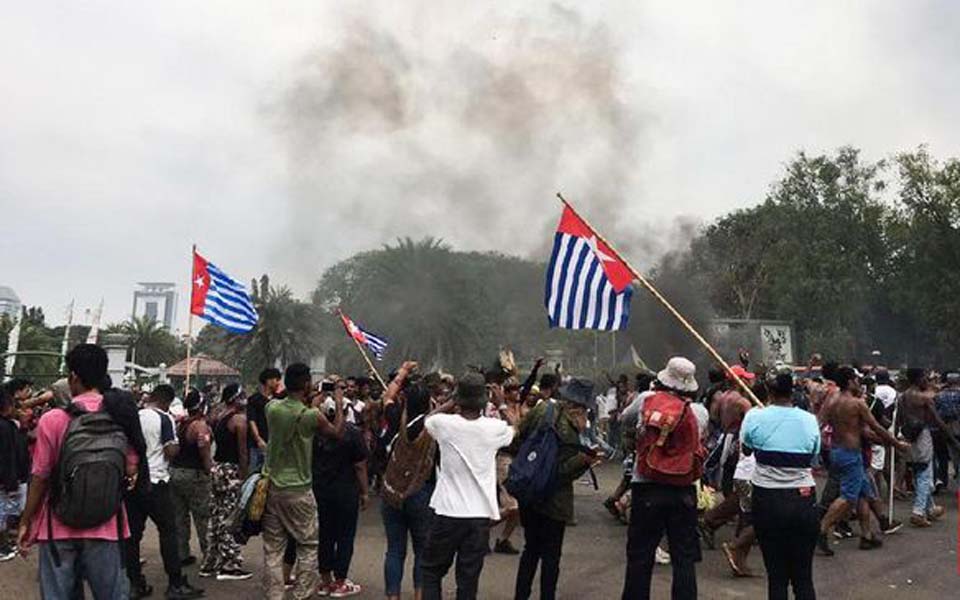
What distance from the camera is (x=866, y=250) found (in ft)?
152

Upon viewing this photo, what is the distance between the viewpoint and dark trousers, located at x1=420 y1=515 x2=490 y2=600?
4.49 meters

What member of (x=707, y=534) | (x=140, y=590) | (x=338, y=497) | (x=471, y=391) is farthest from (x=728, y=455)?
(x=140, y=590)

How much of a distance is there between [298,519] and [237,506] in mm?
458

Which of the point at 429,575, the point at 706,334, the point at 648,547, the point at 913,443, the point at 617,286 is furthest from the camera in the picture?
the point at 706,334

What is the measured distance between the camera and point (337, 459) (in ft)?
20.1

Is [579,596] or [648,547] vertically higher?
[648,547]

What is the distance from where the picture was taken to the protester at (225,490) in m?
6.91

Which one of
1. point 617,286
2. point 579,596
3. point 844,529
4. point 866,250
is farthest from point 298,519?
point 866,250

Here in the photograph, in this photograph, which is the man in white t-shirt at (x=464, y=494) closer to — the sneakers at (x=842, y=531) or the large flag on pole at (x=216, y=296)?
the sneakers at (x=842, y=531)

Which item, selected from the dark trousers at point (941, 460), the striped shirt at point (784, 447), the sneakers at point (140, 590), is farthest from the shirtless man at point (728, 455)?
the dark trousers at point (941, 460)

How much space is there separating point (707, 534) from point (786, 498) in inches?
140

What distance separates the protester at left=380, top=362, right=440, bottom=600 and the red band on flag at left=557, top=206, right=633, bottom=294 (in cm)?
318

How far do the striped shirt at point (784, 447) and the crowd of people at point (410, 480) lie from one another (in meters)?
0.01

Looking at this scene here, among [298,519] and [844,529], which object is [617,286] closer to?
[844,529]
